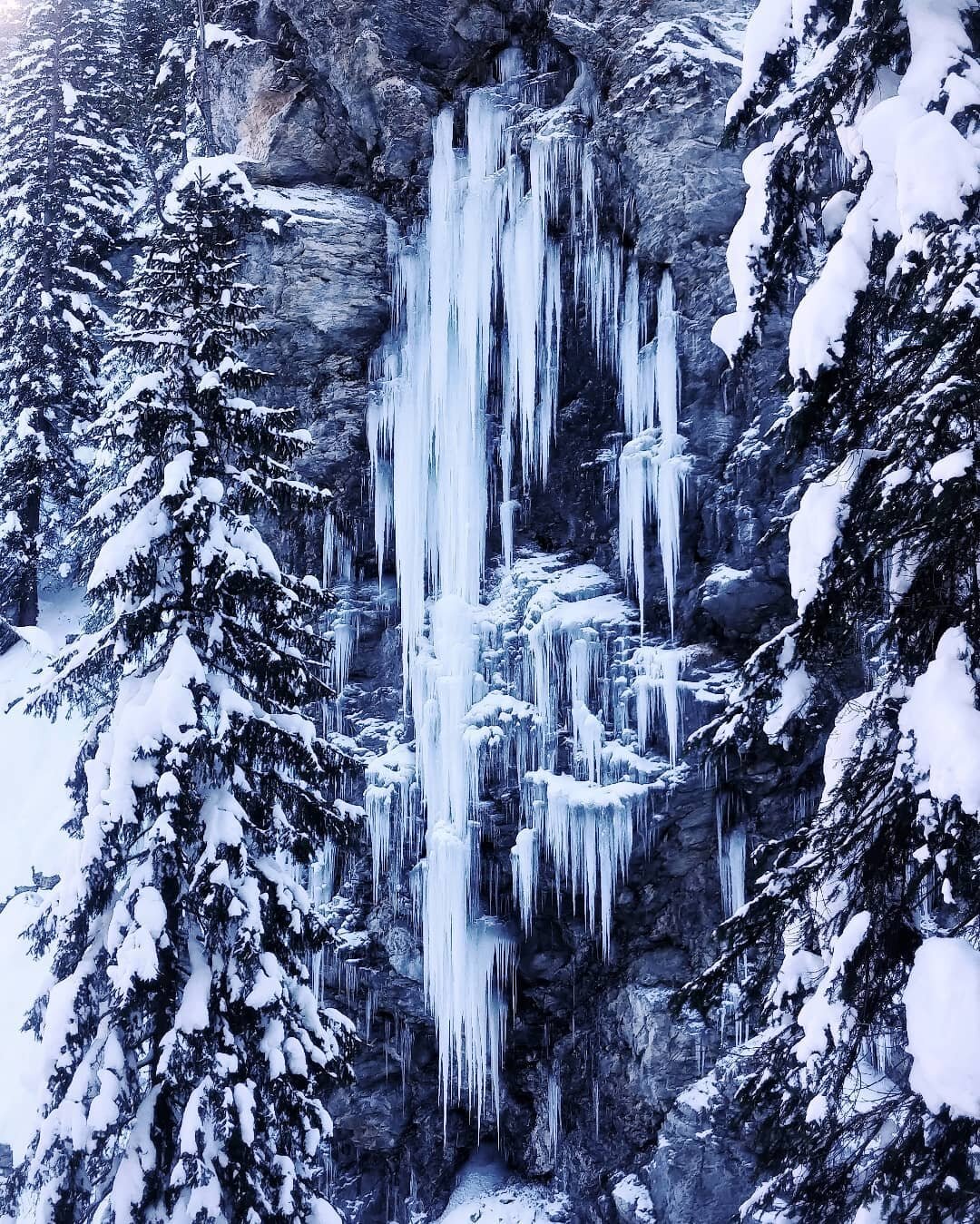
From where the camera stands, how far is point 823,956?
163 inches

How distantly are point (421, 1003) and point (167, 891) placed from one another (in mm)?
7744

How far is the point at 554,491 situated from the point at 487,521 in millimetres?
1149

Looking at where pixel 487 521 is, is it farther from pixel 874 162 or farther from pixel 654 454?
pixel 874 162

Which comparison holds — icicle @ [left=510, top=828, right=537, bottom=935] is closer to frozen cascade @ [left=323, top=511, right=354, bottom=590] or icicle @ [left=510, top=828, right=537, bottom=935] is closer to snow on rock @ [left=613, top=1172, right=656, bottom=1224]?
snow on rock @ [left=613, top=1172, right=656, bottom=1224]

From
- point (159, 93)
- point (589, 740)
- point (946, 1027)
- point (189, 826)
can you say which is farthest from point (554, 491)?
point (159, 93)

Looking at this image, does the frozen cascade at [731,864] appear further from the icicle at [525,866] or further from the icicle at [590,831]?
the icicle at [525,866]

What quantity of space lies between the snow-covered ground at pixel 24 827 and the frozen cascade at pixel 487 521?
501cm

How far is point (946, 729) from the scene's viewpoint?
10.9 ft

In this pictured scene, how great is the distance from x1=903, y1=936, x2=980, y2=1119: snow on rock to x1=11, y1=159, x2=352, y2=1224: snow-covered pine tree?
4195 mm

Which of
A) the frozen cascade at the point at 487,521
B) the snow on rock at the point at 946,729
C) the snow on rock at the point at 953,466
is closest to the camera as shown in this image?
the snow on rock at the point at 946,729

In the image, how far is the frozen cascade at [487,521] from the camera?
12516 mm

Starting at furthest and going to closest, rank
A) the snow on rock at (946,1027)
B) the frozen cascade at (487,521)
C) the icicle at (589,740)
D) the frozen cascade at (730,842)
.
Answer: the frozen cascade at (487,521), the icicle at (589,740), the frozen cascade at (730,842), the snow on rock at (946,1027)

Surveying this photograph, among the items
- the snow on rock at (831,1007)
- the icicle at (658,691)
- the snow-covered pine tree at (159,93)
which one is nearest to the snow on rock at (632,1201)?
the icicle at (658,691)

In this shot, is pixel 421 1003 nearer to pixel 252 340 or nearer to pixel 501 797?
pixel 501 797
